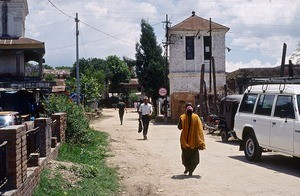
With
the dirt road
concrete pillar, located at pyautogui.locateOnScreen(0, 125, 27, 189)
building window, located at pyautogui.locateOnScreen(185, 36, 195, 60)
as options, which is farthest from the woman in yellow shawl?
building window, located at pyautogui.locateOnScreen(185, 36, 195, 60)

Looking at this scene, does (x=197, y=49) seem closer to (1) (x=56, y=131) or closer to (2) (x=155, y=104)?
(2) (x=155, y=104)

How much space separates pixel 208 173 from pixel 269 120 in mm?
2230

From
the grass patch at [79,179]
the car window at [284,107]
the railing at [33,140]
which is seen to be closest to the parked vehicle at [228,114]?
the car window at [284,107]

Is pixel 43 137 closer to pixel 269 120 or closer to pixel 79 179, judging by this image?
pixel 79 179

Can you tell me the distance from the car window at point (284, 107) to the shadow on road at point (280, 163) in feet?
4.50

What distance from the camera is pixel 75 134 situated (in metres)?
17.1

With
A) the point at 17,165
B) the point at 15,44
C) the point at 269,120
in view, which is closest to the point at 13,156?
the point at 17,165

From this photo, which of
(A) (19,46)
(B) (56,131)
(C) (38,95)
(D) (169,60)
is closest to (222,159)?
(B) (56,131)

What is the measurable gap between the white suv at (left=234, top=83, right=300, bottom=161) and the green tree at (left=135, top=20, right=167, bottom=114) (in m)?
31.6

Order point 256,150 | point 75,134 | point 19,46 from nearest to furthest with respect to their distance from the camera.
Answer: point 256,150, point 75,134, point 19,46

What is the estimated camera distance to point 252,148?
1327 centimetres

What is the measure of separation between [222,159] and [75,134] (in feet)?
19.0

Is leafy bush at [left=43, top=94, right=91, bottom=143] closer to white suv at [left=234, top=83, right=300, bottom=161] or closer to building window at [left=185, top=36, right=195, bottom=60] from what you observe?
white suv at [left=234, top=83, right=300, bottom=161]

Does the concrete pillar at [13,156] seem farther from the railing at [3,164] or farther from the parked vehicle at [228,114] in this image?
the parked vehicle at [228,114]
